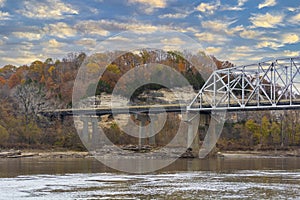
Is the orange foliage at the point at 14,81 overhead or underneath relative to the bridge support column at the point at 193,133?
overhead

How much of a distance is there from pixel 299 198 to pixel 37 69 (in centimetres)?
15683

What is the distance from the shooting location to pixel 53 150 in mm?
120250

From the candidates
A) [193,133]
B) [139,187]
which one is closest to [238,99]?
[193,133]

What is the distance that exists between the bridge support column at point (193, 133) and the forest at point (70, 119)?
10.1 meters

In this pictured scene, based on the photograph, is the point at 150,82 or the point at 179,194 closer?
the point at 179,194

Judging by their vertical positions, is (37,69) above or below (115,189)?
above

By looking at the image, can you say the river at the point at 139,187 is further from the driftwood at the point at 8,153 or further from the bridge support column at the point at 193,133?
the bridge support column at the point at 193,133

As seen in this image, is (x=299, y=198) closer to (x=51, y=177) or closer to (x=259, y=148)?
(x=51, y=177)

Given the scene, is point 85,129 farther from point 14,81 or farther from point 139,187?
point 139,187

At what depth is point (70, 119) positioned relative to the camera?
Answer: 147000 millimetres

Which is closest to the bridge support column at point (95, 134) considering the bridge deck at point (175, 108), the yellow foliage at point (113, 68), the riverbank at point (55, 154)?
the bridge deck at point (175, 108)

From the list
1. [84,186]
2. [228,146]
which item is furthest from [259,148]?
[84,186]

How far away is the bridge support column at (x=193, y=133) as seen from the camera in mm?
120262

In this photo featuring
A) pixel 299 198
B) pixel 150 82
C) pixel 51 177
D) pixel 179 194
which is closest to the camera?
pixel 299 198
